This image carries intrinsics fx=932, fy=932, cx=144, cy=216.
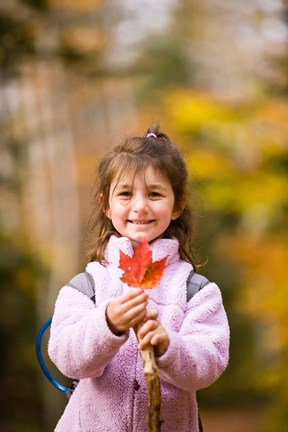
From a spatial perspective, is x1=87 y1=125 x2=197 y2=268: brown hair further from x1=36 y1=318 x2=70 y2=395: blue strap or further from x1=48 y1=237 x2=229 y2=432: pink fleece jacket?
x1=36 y1=318 x2=70 y2=395: blue strap

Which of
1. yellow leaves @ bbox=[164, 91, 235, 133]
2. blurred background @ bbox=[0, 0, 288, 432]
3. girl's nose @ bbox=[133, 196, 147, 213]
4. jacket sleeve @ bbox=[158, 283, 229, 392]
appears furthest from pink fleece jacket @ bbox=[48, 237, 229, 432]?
yellow leaves @ bbox=[164, 91, 235, 133]

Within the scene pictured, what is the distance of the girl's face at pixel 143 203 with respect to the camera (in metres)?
2.71

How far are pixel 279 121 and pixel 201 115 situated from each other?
1351mm

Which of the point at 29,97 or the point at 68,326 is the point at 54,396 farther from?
the point at 68,326

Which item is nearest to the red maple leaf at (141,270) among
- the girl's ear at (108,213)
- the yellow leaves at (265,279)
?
the girl's ear at (108,213)

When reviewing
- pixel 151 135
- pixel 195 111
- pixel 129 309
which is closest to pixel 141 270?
pixel 129 309

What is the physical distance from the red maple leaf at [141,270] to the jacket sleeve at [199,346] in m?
0.15

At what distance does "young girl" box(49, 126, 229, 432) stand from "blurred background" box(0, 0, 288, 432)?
6673 mm

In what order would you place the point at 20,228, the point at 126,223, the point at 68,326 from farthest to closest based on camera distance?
1. the point at 20,228
2. the point at 126,223
3. the point at 68,326

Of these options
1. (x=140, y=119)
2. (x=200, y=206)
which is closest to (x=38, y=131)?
(x=140, y=119)

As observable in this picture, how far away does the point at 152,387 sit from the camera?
7.36 ft

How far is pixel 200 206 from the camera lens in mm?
3168

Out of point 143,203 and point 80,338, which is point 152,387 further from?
point 143,203

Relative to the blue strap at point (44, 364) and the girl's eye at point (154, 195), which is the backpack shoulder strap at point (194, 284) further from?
the blue strap at point (44, 364)
